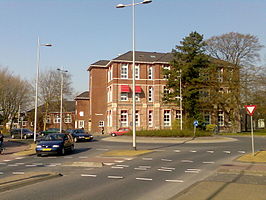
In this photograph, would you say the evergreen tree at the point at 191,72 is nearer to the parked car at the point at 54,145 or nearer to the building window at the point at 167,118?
the building window at the point at 167,118

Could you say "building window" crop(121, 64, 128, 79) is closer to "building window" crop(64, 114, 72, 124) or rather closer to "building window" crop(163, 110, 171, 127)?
"building window" crop(163, 110, 171, 127)

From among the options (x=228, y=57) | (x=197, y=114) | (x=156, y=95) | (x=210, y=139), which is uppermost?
(x=228, y=57)

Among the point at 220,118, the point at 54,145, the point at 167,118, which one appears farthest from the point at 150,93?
the point at 54,145

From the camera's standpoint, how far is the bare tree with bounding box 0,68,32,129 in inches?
2012

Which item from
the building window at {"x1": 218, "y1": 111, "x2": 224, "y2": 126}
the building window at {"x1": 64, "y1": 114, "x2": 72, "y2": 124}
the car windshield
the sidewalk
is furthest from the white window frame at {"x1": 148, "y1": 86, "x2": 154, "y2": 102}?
the sidewalk

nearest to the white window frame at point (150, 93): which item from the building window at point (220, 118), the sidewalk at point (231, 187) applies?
the building window at point (220, 118)

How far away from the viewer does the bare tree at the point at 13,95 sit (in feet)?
168

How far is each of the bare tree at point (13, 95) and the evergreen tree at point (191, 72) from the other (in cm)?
2768

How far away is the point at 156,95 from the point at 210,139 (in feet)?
76.9

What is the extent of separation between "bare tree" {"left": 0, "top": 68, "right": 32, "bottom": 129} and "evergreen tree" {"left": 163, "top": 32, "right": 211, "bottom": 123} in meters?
27.7

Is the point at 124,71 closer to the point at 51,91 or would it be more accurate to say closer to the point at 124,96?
the point at 124,96

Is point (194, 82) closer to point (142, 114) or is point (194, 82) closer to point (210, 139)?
point (142, 114)

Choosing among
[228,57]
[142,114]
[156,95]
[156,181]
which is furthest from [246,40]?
[156,181]

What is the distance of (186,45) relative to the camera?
47.3m
